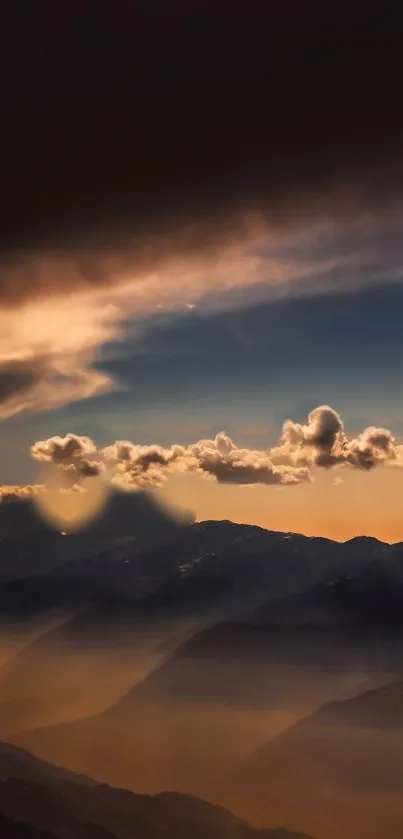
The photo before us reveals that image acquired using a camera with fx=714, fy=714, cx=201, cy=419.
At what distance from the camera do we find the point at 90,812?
1929 millimetres

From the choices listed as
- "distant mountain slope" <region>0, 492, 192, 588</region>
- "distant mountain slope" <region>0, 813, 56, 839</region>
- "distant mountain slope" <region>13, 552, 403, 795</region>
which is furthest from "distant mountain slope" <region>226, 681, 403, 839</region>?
"distant mountain slope" <region>0, 492, 192, 588</region>

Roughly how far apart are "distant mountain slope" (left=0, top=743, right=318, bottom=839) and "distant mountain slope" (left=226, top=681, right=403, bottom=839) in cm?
6

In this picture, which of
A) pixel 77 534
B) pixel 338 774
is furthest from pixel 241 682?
pixel 77 534

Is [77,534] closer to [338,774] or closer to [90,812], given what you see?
[90,812]

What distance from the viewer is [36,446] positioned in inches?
90.4

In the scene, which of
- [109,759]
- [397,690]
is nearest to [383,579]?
[397,690]

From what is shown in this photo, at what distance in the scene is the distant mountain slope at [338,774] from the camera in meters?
1.70

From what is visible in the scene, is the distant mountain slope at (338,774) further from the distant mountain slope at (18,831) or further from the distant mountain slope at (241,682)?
the distant mountain slope at (18,831)

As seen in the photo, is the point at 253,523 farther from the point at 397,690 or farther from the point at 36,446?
the point at 36,446

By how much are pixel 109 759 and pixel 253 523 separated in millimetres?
769

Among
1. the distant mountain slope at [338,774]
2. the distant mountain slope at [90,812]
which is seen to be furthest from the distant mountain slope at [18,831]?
the distant mountain slope at [338,774]

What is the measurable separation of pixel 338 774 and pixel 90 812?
684mm

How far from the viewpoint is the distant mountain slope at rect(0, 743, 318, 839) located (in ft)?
5.86

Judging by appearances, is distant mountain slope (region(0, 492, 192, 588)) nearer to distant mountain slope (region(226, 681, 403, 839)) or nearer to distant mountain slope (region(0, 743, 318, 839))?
distant mountain slope (region(0, 743, 318, 839))
